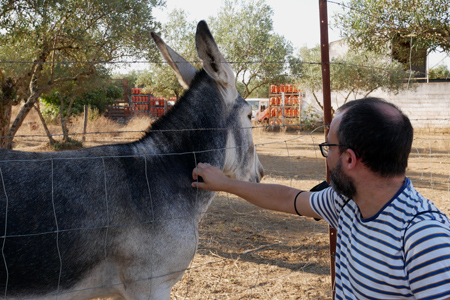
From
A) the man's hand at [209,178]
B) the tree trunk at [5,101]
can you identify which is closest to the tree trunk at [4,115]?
the tree trunk at [5,101]

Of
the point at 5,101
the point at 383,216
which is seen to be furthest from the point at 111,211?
the point at 5,101

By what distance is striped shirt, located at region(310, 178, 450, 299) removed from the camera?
1405 millimetres

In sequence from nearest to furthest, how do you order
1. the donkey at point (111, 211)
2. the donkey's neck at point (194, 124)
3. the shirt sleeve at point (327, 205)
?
the donkey at point (111, 211), the shirt sleeve at point (327, 205), the donkey's neck at point (194, 124)

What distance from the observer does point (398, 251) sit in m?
1.54

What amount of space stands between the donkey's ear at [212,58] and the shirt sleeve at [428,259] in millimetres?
1903

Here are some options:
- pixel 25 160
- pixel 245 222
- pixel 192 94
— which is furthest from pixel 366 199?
pixel 245 222

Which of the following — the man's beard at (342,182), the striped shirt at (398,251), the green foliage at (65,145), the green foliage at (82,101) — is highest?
the green foliage at (82,101)

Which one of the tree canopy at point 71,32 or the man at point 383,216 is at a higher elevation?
the tree canopy at point 71,32

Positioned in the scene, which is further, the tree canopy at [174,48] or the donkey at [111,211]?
the tree canopy at [174,48]

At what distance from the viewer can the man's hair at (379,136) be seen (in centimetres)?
159

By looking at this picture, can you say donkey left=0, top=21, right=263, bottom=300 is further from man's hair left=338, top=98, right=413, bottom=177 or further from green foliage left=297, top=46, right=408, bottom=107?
green foliage left=297, top=46, right=408, bottom=107

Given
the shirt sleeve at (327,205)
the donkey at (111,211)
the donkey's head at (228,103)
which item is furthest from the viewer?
the donkey's head at (228,103)

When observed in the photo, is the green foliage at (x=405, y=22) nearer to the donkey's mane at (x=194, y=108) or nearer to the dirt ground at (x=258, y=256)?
the dirt ground at (x=258, y=256)

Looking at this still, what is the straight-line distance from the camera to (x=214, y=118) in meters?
2.96
